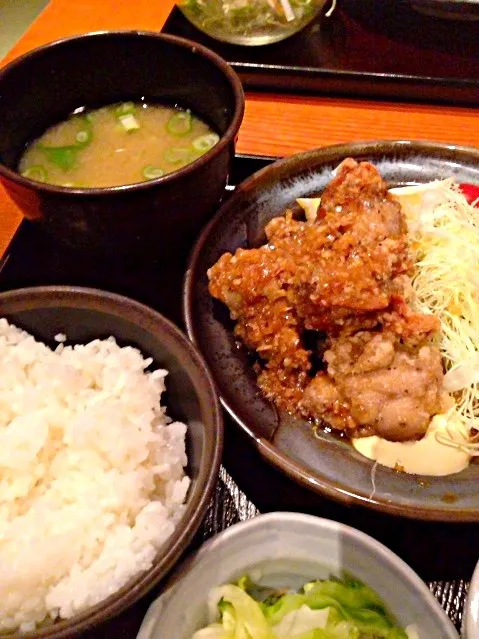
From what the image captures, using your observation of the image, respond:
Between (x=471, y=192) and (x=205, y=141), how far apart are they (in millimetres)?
909

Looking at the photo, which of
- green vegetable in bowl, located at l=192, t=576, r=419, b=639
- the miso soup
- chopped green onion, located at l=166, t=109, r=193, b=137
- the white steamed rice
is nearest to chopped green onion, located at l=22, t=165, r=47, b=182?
the miso soup

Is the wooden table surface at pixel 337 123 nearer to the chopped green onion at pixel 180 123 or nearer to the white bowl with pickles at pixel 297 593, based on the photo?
the chopped green onion at pixel 180 123

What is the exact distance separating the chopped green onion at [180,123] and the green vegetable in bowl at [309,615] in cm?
138

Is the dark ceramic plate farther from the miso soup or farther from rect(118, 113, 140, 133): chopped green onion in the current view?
rect(118, 113, 140, 133): chopped green onion

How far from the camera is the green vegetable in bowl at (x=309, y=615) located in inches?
51.2

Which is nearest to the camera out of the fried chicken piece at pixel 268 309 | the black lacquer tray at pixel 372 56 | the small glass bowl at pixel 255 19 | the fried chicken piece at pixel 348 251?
the fried chicken piece at pixel 348 251

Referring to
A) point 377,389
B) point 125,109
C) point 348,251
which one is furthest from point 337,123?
point 377,389

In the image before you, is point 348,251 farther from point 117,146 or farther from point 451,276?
point 117,146

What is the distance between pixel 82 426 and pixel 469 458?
1.00 m

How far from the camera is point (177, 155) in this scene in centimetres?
198

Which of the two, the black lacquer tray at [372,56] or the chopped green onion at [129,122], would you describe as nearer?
the chopped green onion at [129,122]

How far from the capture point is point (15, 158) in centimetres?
192

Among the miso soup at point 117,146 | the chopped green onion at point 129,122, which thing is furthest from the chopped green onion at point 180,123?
the chopped green onion at point 129,122

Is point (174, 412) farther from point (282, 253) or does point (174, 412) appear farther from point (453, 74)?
point (453, 74)
